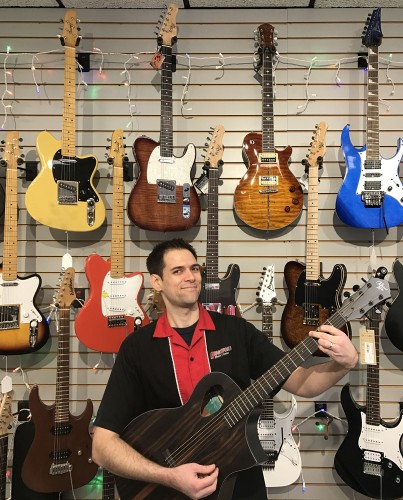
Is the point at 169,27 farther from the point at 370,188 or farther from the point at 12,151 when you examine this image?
Answer: the point at 370,188

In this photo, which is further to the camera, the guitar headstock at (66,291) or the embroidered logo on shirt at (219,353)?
the guitar headstock at (66,291)

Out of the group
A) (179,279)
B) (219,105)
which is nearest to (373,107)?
(219,105)

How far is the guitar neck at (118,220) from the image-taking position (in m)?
3.29

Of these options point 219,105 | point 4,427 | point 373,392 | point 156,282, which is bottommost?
point 4,427

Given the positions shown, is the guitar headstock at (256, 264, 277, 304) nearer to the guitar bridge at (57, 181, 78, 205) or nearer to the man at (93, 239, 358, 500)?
the man at (93, 239, 358, 500)

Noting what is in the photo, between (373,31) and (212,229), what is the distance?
169cm

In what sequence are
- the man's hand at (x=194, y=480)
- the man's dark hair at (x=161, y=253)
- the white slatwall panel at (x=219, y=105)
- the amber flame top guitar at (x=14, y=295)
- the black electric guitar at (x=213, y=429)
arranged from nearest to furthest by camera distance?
the man's hand at (x=194, y=480) < the black electric guitar at (x=213, y=429) < the man's dark hair at (x=161, y=253) < the amber flame top guitar at (x=14, y=295) < the white slatwall panel at (x=219, y=105)

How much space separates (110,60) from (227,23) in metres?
0.89

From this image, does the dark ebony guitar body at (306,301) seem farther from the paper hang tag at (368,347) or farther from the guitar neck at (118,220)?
the guitar neck at (118,220)

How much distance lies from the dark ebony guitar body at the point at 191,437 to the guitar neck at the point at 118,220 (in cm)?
141

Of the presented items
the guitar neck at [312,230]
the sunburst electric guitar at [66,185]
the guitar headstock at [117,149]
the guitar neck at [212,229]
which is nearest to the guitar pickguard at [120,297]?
the sunburst electric guitar at [66,185]

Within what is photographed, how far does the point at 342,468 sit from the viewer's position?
10.3 ft

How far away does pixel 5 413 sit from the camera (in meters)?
3.04

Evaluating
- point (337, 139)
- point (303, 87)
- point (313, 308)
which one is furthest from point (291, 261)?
point (303, 87)
